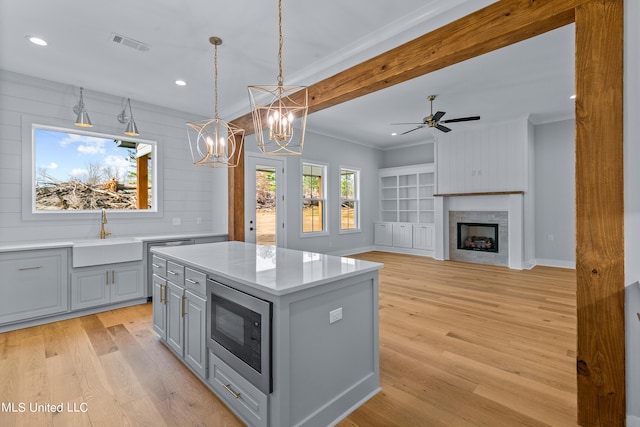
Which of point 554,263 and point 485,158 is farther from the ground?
point 485,158

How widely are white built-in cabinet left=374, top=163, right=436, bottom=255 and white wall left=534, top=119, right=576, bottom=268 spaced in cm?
212

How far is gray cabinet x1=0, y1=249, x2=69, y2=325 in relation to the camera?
3.16m

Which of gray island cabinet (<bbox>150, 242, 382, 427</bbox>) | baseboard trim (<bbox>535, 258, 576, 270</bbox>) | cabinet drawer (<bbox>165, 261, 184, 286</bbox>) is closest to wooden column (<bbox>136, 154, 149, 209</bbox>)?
cabinet drawer (<bbox>165, 261, 184, 286</bbox>)

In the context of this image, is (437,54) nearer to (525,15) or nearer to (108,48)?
(525,15)

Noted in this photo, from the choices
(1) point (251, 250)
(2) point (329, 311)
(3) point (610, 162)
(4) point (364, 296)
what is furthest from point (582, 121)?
(1) point (251, 250)

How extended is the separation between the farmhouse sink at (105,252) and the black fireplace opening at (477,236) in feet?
21.0

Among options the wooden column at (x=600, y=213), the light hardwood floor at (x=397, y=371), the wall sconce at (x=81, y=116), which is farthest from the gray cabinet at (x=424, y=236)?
the wall sconce at (x=81, y=116)

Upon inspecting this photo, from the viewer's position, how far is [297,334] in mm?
1626

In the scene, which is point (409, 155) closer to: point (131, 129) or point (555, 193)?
point (555, 193)

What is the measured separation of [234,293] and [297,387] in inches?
25.0

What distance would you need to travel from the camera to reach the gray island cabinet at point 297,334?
1574mm

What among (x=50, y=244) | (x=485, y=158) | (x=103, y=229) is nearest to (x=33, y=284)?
(x=50, y=244)

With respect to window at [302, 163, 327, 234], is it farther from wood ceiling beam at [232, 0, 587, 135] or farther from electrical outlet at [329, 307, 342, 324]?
electrical outlet at [329, 307, 342, 324]

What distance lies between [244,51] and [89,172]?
2.92 metres
